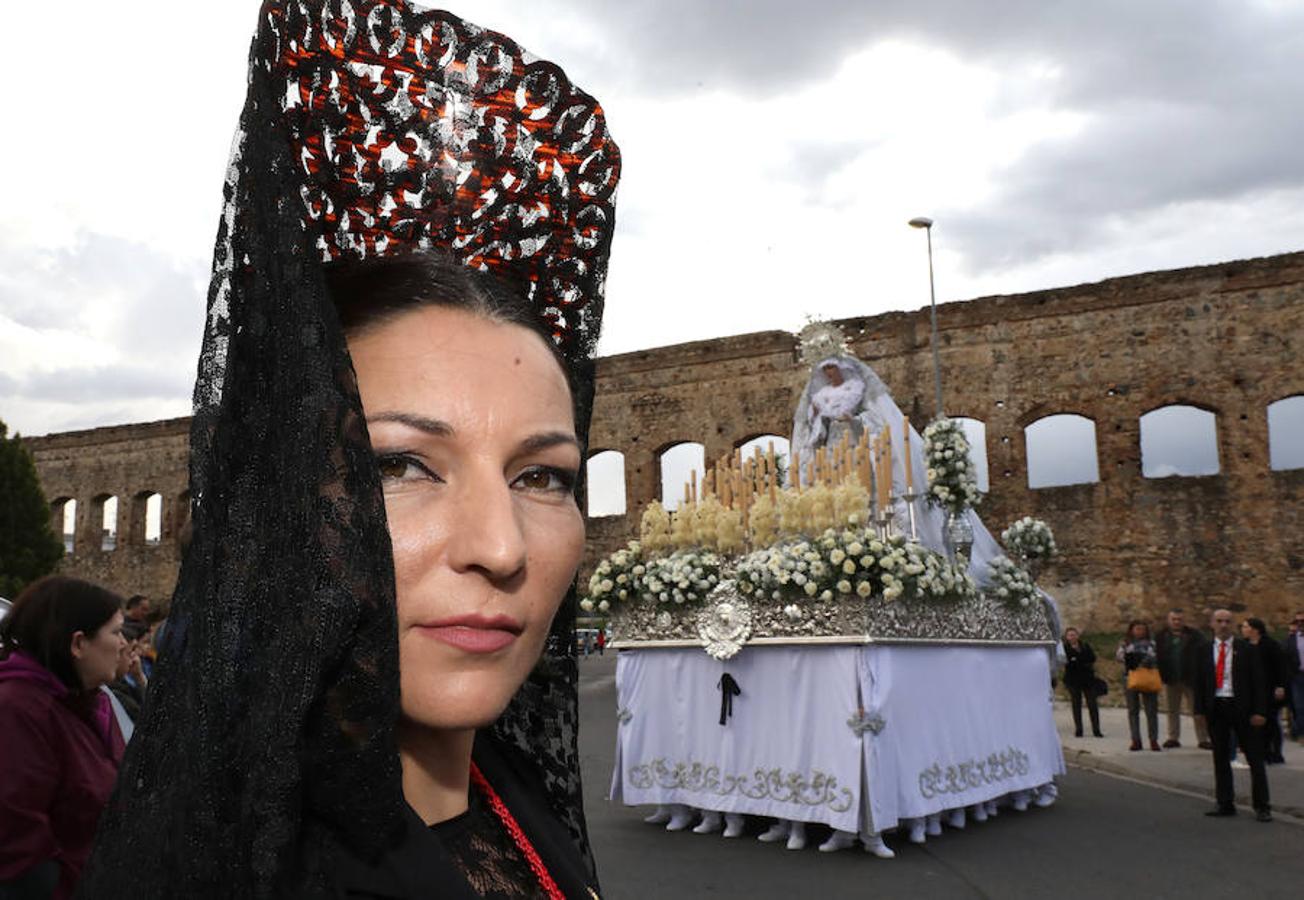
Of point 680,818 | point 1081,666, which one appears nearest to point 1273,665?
point 1081,666

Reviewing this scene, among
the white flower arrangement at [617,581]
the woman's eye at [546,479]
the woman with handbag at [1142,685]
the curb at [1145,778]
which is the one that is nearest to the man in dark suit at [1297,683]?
the woman with handbag at [1142,685]

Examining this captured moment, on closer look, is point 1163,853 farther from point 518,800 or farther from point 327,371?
point 327,371

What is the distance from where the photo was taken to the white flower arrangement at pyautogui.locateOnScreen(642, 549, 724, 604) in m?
7.58

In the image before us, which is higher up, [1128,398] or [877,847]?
[1128,398]

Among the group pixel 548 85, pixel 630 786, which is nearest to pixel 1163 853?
pixel 630 786

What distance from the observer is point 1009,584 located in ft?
28.2

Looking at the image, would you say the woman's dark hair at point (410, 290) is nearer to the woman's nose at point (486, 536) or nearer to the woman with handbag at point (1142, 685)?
the woman's nose at point (486, 536)

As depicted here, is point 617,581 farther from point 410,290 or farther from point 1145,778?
point 410,290

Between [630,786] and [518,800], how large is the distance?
6800mm

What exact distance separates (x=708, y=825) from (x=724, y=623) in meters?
1.46

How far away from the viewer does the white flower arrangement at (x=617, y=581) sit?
318 inches

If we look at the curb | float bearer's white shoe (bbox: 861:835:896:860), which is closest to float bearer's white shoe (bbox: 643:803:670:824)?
float bearer's white shoe (bbox: 861:835:896:860)

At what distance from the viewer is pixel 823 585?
6.90m

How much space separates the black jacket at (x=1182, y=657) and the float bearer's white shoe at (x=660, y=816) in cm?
661
